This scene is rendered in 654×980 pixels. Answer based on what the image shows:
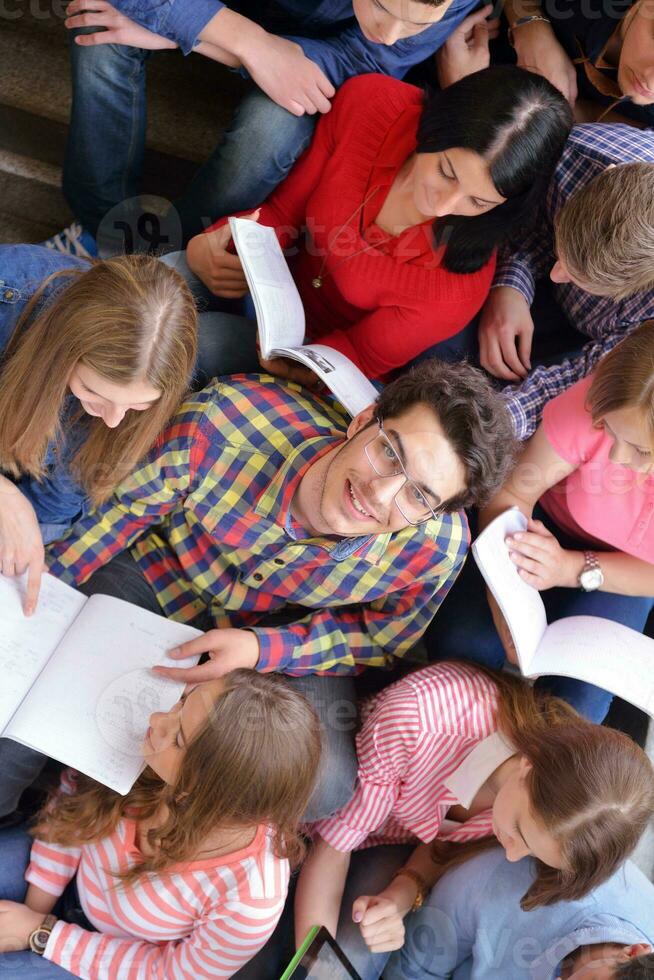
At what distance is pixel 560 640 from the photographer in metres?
1.69

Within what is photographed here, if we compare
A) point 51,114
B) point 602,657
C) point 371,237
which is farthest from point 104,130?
point 602,657

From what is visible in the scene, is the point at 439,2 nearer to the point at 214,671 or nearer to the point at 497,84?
the point at 497,84

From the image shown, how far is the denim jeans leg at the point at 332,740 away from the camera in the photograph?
1.63 m

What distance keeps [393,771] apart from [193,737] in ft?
1.46

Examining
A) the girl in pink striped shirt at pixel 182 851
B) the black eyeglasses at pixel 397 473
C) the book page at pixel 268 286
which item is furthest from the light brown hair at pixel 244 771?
the book page at pixel 268 286

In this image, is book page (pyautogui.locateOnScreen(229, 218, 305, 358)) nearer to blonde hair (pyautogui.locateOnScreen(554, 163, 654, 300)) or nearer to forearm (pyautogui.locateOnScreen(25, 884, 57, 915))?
blonde hair (pyautogui.locateOnScreen(554, 163, 654, 300))

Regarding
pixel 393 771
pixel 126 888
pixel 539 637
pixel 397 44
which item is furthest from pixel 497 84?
pixel 126 888

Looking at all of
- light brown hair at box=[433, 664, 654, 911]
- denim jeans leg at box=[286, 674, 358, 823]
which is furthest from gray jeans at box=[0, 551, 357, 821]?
light brown hair at box=[433, 664, 654, 911]

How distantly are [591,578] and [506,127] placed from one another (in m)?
0.87

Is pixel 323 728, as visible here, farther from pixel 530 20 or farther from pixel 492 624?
pixel 530 20

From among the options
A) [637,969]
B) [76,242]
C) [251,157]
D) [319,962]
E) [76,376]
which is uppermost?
[251,157]

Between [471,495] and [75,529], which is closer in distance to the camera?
[471,495]

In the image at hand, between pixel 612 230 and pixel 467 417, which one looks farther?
pixel 612 230

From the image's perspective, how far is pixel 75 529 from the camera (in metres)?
1.72
